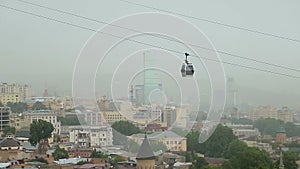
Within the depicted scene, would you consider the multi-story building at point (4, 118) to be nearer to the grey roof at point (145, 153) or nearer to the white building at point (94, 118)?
the white building at point (94, 118)

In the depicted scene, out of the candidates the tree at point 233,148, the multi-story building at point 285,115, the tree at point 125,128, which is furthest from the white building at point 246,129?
the tree at point 233,148

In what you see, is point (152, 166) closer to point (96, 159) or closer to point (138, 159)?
point (138, 159)

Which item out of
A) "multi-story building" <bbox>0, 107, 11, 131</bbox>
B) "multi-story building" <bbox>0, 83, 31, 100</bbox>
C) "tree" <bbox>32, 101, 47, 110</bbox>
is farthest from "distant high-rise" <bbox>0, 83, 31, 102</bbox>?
"multi-story building" <bbox>0, 107, 11, 131</bbox>

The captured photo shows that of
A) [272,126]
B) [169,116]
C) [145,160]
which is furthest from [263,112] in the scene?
[145,160]

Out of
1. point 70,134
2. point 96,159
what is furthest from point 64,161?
point 70,134

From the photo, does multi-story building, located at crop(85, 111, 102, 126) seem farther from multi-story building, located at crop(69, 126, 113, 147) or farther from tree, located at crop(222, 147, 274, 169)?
tree, located at crop(222, 147, 274, 169)
